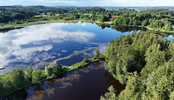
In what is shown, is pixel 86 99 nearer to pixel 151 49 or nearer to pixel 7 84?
pixel 7 84

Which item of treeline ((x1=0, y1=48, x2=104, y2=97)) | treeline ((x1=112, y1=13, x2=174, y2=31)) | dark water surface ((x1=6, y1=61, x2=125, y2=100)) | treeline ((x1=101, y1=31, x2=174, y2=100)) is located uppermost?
treeline ((x1=112, y1=13, x2=174, y2=31))

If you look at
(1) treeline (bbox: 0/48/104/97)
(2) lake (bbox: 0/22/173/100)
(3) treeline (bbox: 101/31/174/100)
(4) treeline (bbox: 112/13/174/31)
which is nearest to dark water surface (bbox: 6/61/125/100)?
(2) lake (bbox: 0/22/173/100)

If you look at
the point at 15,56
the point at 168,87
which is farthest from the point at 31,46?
the point at 168,87

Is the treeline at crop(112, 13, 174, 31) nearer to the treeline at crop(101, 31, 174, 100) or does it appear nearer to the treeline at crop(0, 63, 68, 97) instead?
the treeline at crop(101, 31, 174, 100)

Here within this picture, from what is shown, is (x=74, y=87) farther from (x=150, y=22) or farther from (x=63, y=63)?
(x=150, y=22)

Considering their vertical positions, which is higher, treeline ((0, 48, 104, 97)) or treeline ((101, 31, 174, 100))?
treeline ((101, 31, 174, 100))

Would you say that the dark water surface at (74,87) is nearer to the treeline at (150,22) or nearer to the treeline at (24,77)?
the treeline at (24,77)

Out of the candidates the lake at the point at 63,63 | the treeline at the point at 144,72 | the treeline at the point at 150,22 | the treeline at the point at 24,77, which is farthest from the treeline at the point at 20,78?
the treeline at the point at 150,22
